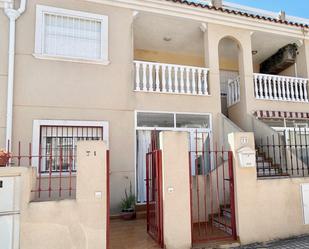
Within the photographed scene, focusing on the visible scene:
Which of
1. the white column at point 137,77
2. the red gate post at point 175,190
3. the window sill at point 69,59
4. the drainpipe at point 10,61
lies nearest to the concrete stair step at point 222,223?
the red gate post at point 175,190

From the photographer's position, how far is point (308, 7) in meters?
18.9

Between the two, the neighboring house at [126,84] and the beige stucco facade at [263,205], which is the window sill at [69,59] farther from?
the beige stucco facade at [263,205]

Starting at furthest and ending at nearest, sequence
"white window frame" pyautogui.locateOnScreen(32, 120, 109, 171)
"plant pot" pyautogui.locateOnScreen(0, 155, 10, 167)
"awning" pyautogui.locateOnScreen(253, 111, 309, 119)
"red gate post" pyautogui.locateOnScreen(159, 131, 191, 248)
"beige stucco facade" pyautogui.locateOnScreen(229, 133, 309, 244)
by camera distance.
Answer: "awning" pyautogui.locateOnScreen(253, 111, 309, 119), "white window frame" pyautogui.locateOnScreen(32, 120, 109, 171), "beige stucco facade" pyautogui.locateOnScreen(229, 133, 309, 244), "red gate post" pyautogui.locateOnScreen(159, 131, 191, 248), "plant pot" pyautogui.locateOnScreen(0, 155, 10, 167)

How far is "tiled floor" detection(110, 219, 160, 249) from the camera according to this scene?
23.9 feet

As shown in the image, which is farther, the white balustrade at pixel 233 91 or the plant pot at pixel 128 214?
the white balustrade at pixel 233 91

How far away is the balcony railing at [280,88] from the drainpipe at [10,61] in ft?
34.4

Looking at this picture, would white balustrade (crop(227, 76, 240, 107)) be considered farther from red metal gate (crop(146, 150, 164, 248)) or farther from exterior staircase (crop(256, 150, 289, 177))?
red metal gate (crop(146, 150, 164, 248))

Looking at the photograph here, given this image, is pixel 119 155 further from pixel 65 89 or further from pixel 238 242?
pixel 238 242

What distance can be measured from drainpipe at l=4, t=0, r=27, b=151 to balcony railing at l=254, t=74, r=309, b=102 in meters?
10.5

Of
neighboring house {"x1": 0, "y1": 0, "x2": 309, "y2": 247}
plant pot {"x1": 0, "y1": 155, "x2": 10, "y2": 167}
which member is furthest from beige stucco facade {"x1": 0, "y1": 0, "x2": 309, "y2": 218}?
plant pot {"x1": 0, "y1": 155, "x2": 10, "y2": 167}

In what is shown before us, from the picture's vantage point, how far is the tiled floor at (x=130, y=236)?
7.27 meters

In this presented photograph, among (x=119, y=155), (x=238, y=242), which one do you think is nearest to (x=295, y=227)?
(x=238, y=242)

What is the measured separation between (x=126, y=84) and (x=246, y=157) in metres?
5.65

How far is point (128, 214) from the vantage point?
992 centimetres
